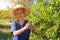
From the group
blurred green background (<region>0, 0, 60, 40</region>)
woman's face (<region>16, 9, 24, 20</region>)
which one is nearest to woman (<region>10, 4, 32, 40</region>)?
woman's face (<region>16, 9, 24, 20</region>)

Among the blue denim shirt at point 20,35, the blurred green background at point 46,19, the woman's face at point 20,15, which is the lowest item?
the blurred green background at point 46,19

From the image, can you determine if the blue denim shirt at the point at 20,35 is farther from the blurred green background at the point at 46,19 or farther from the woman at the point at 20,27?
the blurred green background at the point at 46,19

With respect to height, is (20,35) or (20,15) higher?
(20,15)

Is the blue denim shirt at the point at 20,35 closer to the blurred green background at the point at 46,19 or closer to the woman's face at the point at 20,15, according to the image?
the woman's face at the point at 20,15

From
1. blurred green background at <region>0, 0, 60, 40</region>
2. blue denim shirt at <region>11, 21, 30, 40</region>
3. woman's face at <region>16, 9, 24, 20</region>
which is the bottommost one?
blurred green background at <region>0, 0, 60, 40</region>

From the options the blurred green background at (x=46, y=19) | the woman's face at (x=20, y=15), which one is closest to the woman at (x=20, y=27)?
the woman's face at (x=20, y=15)

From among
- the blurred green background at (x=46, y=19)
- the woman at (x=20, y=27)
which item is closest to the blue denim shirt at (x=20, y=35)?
the woman at (x=20, y=27)

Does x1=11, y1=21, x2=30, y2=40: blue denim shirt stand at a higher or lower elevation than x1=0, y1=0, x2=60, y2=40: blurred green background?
higher

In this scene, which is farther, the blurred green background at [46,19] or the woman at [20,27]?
the blurred green background at [46,19]

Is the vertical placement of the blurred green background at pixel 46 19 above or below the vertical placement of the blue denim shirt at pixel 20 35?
below

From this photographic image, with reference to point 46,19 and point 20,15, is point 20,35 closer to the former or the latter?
point 20,15

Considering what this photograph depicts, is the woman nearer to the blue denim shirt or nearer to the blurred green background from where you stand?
the blue denim shirt

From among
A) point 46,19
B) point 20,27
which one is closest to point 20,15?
point 20,27

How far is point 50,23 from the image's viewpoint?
13.2 ft
